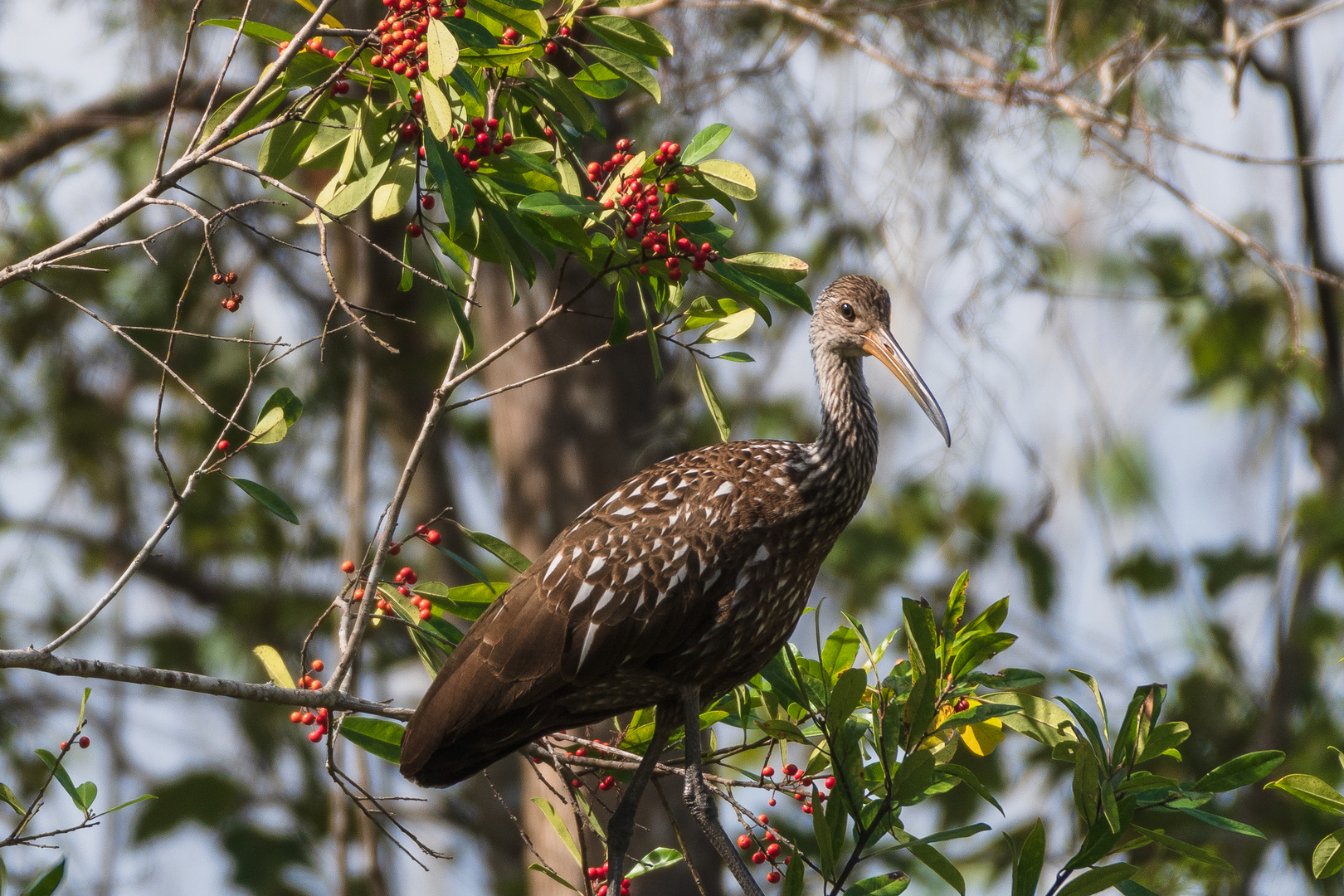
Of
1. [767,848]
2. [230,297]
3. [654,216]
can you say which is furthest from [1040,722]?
[230,297]

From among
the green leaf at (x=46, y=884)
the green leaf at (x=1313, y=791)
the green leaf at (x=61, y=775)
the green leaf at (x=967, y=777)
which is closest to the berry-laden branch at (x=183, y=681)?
the green leaf at (x=61, y=775)

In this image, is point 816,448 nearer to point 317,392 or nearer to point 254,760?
point 317,392

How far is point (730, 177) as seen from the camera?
2404mm

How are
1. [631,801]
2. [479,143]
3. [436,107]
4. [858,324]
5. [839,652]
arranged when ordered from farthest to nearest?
[858,324] < [631,801] < [839,652] < [479,143] < [436,107]

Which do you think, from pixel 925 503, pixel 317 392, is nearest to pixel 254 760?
pixel 317 392

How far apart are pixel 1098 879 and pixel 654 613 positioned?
1.00 m

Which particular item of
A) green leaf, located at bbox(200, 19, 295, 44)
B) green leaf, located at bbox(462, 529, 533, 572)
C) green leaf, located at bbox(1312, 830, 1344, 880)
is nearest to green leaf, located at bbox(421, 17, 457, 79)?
green leaf, located at bbox(200, 19, 295, 44)

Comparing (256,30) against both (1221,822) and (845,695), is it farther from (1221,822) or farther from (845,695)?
(1221,822)

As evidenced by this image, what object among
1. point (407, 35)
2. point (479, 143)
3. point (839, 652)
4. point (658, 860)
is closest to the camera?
point (407, 35)

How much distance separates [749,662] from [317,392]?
4829 millimetres

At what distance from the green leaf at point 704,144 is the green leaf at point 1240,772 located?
1.51 metres

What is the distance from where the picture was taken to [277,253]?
269 inches

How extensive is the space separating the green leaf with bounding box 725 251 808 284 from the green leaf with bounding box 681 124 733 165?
0.68 ft

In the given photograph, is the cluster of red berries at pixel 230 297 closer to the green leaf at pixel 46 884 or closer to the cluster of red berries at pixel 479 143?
the cluster of red berries at pixel 479 143
